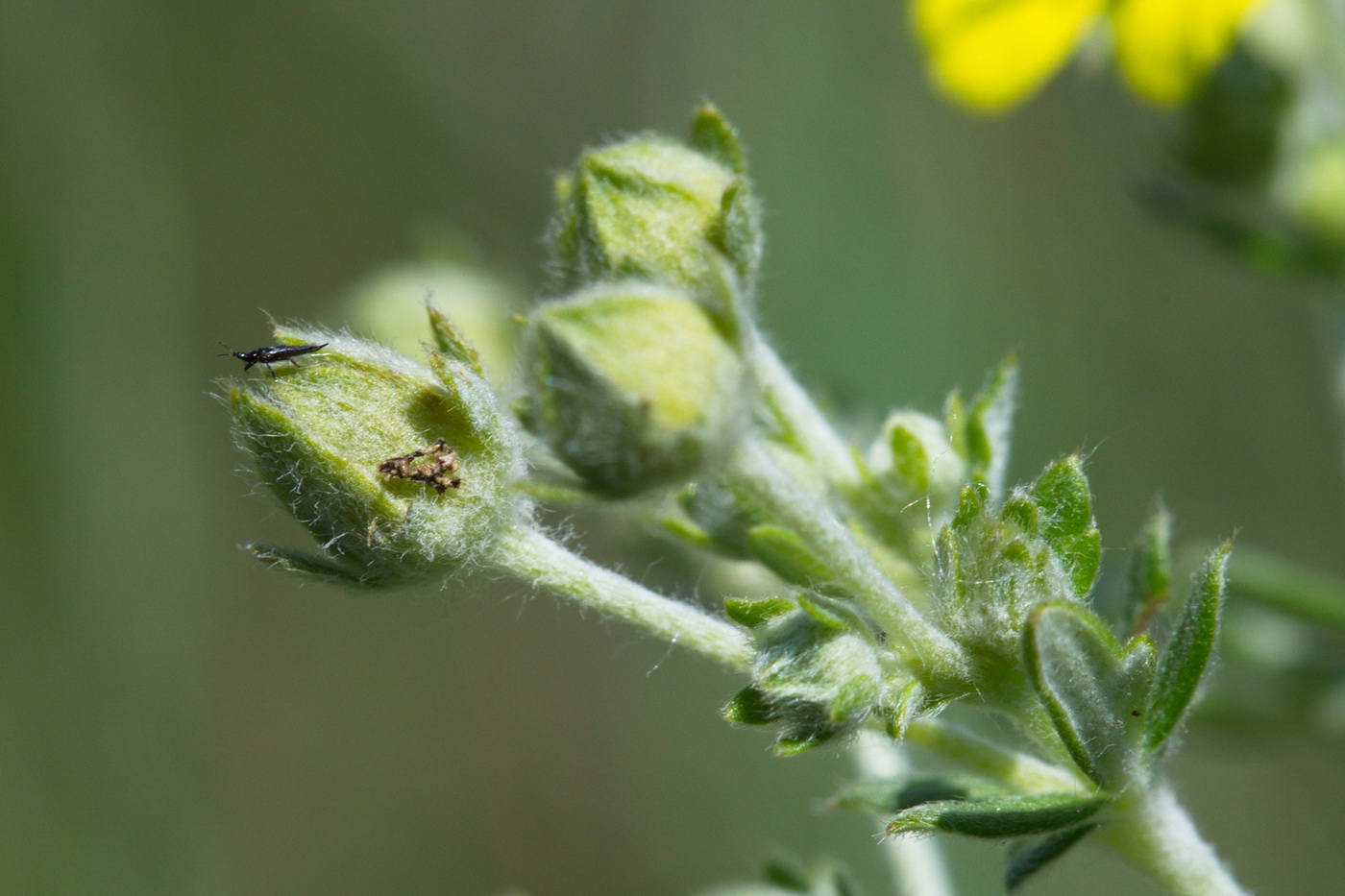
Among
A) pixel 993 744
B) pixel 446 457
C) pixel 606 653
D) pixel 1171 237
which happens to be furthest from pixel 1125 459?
pixel 446 457

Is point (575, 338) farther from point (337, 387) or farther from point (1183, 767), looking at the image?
point (1183, 767)

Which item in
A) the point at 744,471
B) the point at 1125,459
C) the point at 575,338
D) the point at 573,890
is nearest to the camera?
the point at 575,338

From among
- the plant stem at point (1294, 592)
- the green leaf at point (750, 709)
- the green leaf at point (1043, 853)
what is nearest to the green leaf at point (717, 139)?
the green leaf at point (750, 709)

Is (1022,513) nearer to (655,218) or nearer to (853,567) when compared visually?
(853,567)

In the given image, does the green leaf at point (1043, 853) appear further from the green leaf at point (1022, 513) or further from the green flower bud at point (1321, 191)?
the green flower bud at point (1321, 191)

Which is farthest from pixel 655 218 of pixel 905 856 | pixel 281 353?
pixel 905 856

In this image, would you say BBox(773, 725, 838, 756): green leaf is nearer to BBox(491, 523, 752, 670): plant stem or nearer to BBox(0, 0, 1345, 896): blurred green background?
BBox(491, 523, 752, 670): plant stem

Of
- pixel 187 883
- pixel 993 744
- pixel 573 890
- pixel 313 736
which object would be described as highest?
pixel 313 736
